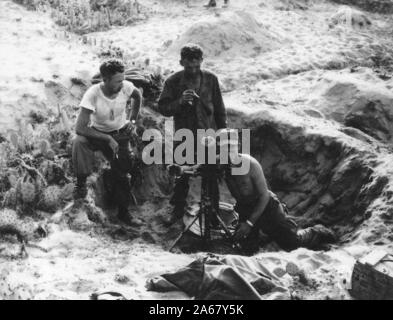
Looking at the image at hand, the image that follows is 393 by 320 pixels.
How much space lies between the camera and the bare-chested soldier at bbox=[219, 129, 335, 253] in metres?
4.69

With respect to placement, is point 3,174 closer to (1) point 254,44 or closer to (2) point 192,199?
(2) point 192,199

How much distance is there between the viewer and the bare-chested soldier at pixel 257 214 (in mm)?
4691

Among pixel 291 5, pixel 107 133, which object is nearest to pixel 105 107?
pixel 107 133

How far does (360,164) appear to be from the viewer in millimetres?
5613

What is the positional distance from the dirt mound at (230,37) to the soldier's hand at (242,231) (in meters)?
4.80

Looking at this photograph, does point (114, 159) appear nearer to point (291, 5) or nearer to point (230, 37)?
point (230, 37)

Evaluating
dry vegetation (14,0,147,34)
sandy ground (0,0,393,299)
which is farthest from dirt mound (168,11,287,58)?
dry vegetation (14,0,147,34)

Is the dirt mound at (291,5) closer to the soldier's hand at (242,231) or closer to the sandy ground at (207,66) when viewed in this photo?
the sandy ground at (207,66)

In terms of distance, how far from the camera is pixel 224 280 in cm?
353

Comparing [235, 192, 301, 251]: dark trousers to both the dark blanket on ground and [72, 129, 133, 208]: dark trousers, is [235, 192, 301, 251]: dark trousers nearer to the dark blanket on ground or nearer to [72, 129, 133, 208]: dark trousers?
A: the dark blanket on ground

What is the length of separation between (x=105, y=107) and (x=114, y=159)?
1.80ft

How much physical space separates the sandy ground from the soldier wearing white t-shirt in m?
0.59

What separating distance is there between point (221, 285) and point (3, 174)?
111 inches
